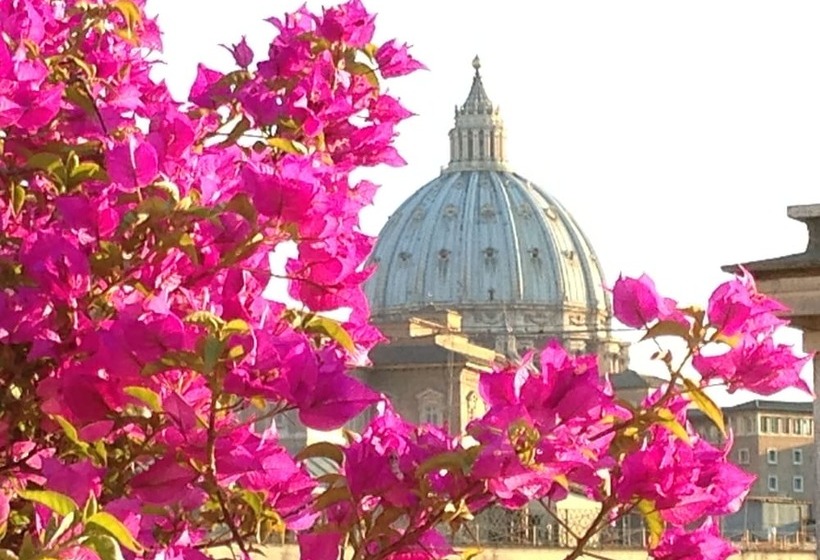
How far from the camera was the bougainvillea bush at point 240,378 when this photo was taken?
58.7 inches

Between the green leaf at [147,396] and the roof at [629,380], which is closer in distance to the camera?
the green leaf at [147,396]

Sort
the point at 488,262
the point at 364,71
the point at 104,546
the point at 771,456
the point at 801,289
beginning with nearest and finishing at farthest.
Result: the point at 104,546 → the point at 364,71 → the point at 801,289 → the point at 771,456 → the point at 488,262

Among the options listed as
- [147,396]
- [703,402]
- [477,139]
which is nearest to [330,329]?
[147,396]

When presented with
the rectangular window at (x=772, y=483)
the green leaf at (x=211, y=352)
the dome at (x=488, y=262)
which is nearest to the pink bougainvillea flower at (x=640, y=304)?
the green leaf at (x=211, y=352)

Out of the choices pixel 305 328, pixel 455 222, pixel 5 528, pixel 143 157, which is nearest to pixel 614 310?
pixel 305 328

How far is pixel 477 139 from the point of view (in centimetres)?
6888

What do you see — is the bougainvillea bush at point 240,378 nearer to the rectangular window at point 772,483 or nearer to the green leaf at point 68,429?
the green leaf at point 68,429

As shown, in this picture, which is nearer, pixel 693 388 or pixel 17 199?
pixel 693 388

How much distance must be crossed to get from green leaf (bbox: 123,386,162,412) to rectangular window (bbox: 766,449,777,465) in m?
53.8

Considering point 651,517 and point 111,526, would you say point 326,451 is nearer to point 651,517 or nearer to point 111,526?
point 651,517

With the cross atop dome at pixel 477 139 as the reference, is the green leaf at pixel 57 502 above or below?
below

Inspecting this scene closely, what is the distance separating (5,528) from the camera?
61.9 inches

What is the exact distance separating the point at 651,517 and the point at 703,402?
0.36ft

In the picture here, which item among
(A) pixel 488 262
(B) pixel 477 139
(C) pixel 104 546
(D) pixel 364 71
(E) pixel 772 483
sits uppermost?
(B) pixel 477 139
